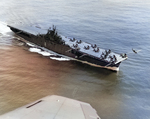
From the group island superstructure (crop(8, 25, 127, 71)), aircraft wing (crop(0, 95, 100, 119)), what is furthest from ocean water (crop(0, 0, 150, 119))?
aircraft wing (crop(0, 95, 100, 119))

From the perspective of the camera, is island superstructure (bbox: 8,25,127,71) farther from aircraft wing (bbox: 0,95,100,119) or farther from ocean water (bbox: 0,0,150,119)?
aircraft wing (bbox: 0,95,100,119)

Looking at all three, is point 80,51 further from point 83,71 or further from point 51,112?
point 51,112

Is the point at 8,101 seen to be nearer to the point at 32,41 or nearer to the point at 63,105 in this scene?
the point at 63,105

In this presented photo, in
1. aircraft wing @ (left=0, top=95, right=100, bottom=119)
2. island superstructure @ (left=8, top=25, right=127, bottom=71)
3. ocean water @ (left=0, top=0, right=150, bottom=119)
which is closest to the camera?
aircraft wing @ (left=0, top=95, right=100, bottom=119)

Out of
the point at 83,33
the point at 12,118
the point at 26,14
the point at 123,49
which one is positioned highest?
the point at 26,14

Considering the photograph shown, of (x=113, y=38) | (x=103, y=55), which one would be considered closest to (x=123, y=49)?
(x=113, y=38)

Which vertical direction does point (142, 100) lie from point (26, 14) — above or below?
below
